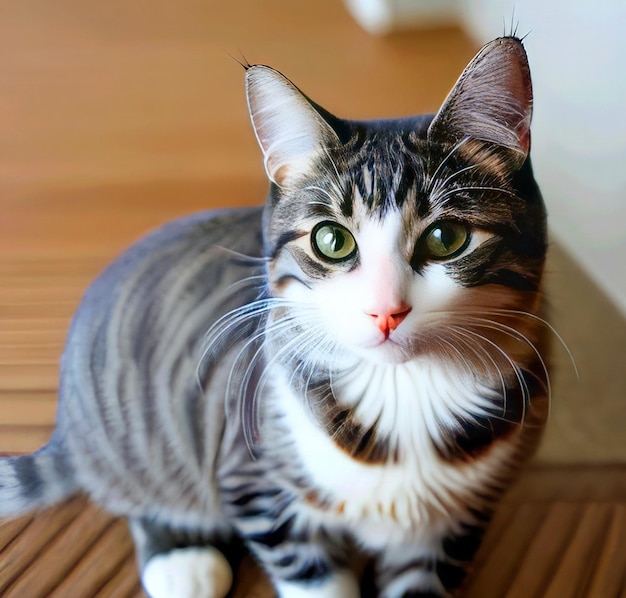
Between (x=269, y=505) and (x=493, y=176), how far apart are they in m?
0.29

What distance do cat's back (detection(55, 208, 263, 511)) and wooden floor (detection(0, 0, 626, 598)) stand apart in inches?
1.3

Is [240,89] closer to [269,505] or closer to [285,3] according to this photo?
[285,3]

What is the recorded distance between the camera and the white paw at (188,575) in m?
0.53

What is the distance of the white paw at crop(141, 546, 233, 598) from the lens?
53 centimetres

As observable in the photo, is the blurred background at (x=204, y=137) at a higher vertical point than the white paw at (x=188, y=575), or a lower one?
higher

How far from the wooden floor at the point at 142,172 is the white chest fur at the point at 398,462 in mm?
128

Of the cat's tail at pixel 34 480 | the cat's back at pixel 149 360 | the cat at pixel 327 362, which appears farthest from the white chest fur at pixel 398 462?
the cat's tail at pixel 34 480

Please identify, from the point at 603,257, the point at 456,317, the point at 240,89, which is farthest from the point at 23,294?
the point at 603,257

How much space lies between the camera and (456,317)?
0.38 metres

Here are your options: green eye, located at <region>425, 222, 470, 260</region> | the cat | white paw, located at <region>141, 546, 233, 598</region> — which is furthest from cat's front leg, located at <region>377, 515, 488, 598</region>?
green eye, located at <region>425, 222, 470, 260</region>

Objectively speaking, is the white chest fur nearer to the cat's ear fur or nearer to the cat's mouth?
the cat's mouth

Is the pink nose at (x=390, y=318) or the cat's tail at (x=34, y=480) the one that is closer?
the pink nose at (x=390, y=318)

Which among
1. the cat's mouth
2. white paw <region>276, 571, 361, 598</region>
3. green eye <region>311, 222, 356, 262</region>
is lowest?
white paw <region>276, 571, 361, 598</region>

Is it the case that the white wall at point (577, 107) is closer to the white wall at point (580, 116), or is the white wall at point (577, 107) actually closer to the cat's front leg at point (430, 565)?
the white wall at point (580, 116)
